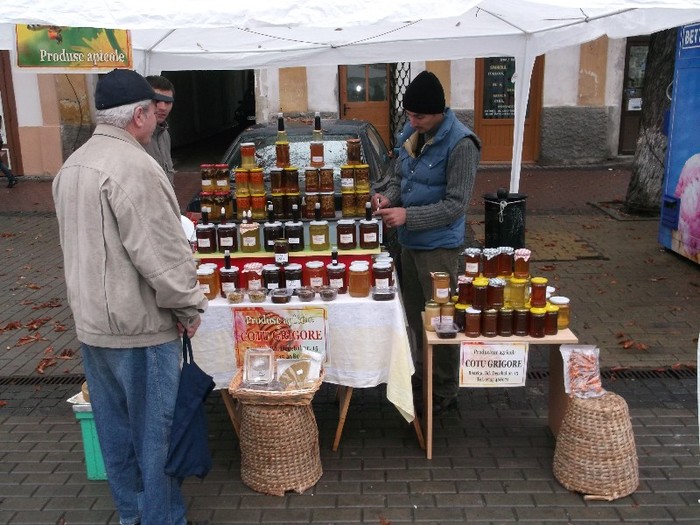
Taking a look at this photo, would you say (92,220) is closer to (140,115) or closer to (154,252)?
(154,252)

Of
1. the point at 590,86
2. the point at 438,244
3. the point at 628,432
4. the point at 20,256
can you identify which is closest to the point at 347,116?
the point at 590,86

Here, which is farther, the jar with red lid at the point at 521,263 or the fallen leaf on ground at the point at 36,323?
the fallen leaf on ground at the point at 36,323

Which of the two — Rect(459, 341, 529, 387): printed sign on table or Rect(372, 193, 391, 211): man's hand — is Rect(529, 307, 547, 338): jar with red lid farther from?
Rect(372, 193, 391, 211): man's hand

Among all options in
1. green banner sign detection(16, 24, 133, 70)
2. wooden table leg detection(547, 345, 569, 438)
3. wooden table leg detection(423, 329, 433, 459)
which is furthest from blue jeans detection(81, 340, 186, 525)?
green banner sign detection(16, 24, 133, 70)

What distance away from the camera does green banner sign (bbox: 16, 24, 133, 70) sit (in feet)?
16.0

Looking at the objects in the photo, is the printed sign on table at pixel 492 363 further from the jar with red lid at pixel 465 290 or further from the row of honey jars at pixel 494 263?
the row of honey jars at pixel 494 263

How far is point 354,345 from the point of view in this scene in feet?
12.1

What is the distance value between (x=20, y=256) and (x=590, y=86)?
1039 centimetres

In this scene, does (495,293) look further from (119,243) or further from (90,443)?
(90,443)

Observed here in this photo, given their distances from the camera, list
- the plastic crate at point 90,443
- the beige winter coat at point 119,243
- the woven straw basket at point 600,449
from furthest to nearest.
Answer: the plastic crate at point 90,443 < the woven straw basket at point 600,449 < the beige winter coat at point 119,243

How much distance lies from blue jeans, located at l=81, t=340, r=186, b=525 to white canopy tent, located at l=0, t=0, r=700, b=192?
1.55 m

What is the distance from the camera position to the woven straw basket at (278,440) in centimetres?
339

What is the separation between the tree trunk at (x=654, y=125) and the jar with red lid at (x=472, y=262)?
6229 mm

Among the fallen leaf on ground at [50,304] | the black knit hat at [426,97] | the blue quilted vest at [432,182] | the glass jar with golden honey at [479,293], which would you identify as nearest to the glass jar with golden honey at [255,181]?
the blue quilted vest at [432,182]
